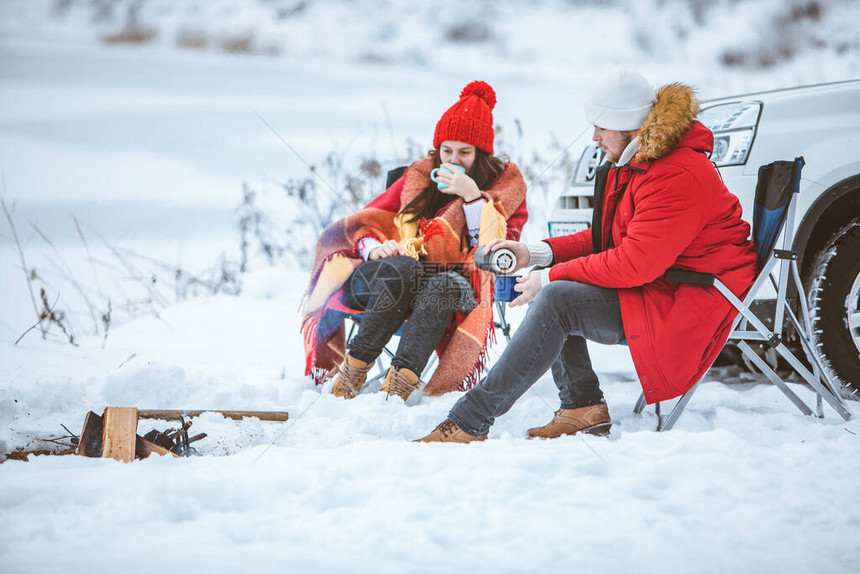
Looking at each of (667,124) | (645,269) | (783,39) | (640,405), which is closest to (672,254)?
(645,269)

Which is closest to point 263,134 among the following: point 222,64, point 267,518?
point 222,64

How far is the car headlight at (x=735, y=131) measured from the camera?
9.80 feet

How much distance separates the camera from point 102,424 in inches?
77.8

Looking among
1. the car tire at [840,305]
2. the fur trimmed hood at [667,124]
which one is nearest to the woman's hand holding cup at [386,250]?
the fur trimmed hood at [667,124]

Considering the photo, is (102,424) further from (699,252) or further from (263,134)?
(263,134)

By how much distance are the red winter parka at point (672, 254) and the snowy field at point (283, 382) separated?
269 millimetres

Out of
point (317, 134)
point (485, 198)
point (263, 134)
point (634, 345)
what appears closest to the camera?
point (634, 345)

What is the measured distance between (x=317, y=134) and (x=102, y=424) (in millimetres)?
5718

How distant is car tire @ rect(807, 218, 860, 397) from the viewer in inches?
109

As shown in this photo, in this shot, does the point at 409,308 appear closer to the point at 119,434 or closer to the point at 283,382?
the point at 283,382

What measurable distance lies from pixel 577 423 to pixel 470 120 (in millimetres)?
1463

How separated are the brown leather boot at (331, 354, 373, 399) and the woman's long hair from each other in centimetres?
78

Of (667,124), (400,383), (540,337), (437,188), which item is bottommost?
(400,383)

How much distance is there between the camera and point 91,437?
1948 mm
